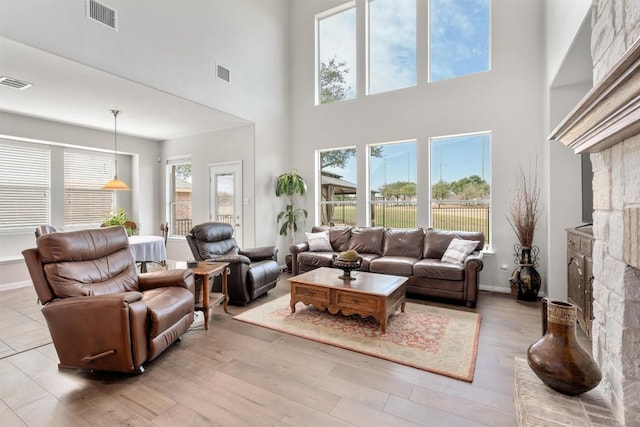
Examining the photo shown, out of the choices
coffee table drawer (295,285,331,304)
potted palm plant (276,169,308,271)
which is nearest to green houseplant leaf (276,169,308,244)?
potted palm plant (276,169,308,271)

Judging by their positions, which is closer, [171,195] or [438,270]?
[438,270]

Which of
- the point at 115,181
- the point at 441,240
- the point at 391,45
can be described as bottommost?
the point at 441,240

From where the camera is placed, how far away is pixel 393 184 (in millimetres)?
5480

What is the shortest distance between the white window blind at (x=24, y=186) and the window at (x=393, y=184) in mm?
5861

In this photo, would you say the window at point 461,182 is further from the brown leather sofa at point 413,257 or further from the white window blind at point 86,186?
the white window blind at point 86,186

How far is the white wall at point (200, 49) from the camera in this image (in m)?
2.96

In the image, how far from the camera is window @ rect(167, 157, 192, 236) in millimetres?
6648

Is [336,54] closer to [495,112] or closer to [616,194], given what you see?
[495,112]

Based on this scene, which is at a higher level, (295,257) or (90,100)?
(90,100)

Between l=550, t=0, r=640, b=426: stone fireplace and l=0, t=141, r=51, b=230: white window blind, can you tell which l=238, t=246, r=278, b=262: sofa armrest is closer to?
l=550, t=0, r=640, b=426: stone fireplace

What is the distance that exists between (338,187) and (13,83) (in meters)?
4.83

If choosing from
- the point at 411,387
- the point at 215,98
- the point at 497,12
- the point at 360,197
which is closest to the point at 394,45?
the point at 497,12

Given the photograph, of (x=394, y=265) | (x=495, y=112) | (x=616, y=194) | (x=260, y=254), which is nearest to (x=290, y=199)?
(x=260, y=254)

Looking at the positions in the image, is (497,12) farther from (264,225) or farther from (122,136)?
(122,136)
